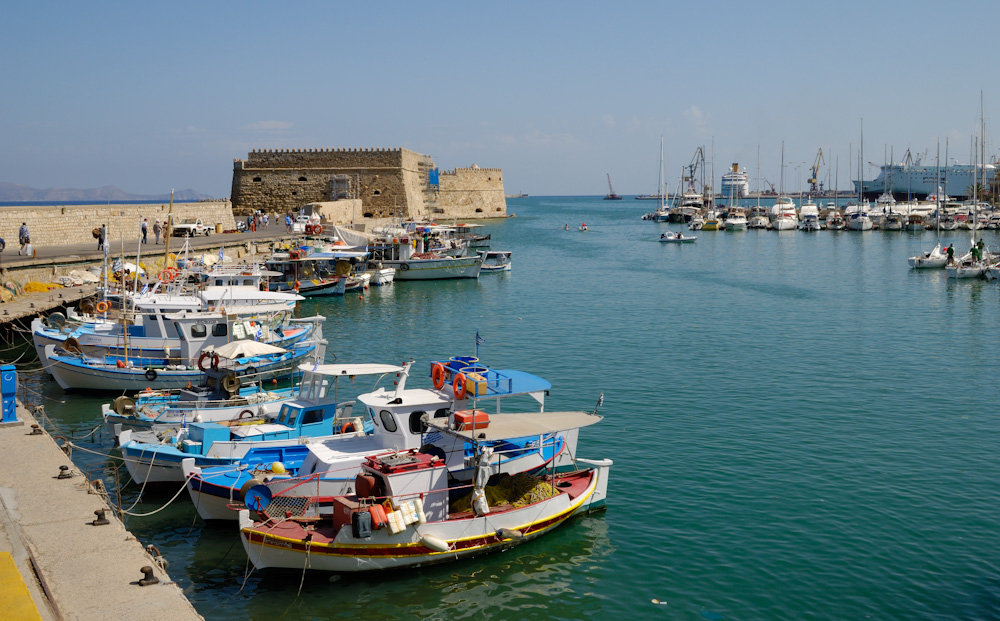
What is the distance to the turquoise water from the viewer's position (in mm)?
12031

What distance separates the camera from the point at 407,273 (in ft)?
164

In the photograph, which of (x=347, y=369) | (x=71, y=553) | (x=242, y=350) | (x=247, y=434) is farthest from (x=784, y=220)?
(x=71, y=553)

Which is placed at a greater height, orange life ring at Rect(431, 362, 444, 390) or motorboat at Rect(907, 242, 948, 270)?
motorboat at Rect(907, 242, 948, 270)

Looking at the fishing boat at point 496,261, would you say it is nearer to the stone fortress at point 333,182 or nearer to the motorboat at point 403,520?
the stone fortress at point 333,182

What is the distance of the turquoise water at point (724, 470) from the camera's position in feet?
39.5

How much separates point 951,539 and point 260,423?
12.7 m

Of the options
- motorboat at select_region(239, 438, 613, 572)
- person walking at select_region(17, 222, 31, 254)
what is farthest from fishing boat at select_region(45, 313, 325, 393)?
person walking at select_region(17, 222, 31, 254)

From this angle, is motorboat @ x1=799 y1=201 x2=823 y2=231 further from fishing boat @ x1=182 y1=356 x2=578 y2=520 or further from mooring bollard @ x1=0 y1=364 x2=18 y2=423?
mooring bollard @ x1=0 y1=364 x2=18 y2=423

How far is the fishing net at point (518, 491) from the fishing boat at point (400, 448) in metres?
0.32

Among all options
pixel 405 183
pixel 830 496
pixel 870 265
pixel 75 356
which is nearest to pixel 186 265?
pixel 75 356

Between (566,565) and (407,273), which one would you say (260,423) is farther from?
(407,273)

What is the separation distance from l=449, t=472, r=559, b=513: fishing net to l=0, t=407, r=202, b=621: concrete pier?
17.0 ft

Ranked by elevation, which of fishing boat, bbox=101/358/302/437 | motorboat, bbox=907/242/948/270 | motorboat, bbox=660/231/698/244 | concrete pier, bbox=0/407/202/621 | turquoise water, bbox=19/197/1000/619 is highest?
motorboat, bbox=660/231/698/244

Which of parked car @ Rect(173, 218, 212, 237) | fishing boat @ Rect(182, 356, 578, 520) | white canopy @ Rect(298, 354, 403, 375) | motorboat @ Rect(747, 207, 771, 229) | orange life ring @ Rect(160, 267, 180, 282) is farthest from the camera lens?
motorboat @ Rect(747, 207, 771, 229)
